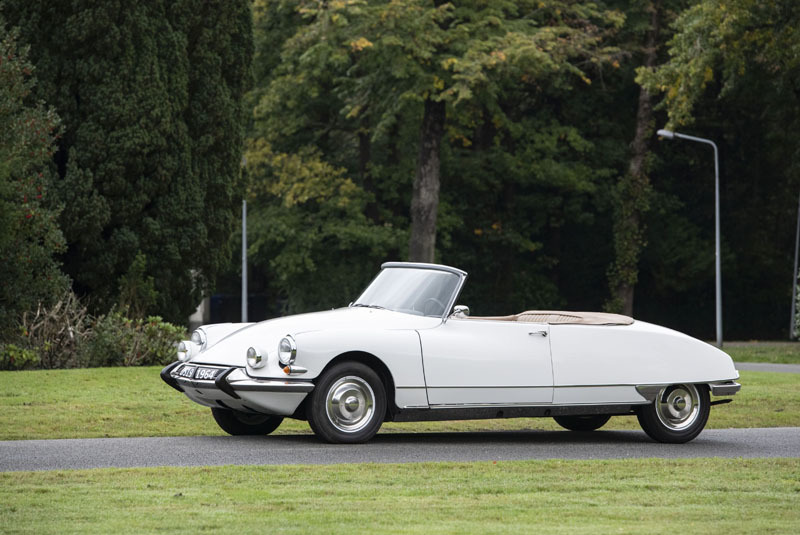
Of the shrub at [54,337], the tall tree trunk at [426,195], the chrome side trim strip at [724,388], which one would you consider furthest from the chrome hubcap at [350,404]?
the tall tree trunk at [426,195]

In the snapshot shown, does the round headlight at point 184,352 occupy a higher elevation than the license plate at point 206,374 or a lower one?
higher

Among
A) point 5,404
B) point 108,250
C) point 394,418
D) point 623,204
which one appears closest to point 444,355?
point 394,418

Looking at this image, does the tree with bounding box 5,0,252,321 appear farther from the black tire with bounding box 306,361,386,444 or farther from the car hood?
the black tire with bounding box 306,361,386,444

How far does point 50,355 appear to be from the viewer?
59.8 ft

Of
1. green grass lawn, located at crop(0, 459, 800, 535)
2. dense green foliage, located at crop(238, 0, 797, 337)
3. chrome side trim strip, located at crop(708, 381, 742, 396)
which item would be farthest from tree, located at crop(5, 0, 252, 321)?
green grass lawn, located at crop(0, 459, 800, 535)

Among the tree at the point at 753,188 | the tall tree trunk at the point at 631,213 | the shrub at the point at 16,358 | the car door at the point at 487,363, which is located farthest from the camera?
the tree at the point at 753,188

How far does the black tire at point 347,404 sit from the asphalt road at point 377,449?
132mm

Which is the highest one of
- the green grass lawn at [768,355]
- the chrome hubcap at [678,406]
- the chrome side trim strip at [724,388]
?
the chrome side trim strip at [724,388]

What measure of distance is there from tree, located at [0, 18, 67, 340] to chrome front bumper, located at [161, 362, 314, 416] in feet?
25.4

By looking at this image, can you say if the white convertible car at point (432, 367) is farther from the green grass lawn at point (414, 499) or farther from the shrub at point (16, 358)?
the shrub at point (16, 358)

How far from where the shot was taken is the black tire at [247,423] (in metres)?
11.6

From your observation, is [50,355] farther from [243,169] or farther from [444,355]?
[444,355]

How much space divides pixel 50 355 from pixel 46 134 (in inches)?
123

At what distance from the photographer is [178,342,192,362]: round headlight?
1114cm
